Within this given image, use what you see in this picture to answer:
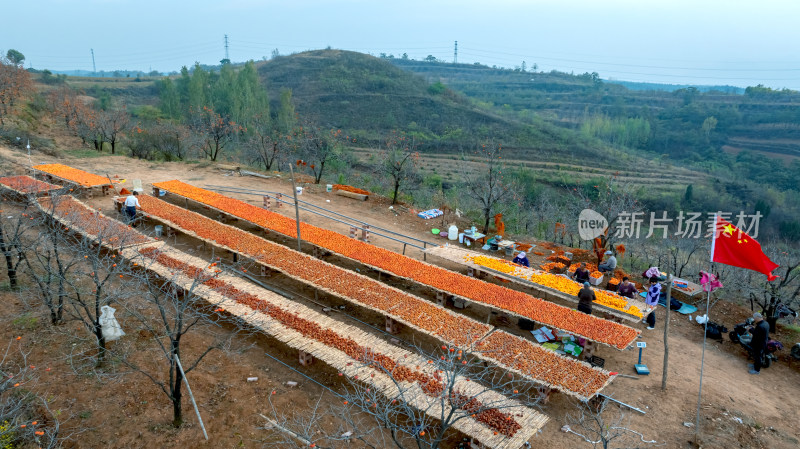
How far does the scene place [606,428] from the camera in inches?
300

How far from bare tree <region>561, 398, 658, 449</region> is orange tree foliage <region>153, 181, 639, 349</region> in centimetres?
138

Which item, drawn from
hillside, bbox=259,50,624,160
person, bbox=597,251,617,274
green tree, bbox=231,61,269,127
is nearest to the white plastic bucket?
person, bbox=597,251,617,274

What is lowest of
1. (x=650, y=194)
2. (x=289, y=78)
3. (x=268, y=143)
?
(x=650, y=194)

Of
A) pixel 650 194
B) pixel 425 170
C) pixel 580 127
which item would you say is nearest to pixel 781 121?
pixel 580 127

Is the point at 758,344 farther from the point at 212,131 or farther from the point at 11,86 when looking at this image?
the point at 11,86

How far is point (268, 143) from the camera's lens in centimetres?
3120

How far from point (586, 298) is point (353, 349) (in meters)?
5.36

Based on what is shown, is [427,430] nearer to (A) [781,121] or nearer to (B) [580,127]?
(B) [580,127]

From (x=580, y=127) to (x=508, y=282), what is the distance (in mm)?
66060

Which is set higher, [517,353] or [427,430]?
[517,353]

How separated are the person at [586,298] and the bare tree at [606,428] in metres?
2.40

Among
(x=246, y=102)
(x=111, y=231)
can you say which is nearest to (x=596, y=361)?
(x=111, y=231)

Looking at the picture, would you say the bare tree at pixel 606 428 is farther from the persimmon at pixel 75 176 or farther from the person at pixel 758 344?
the persimmon at pixel 75 176

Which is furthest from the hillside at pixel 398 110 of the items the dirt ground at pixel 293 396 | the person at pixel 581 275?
the dirt ground at pixel 293 396
